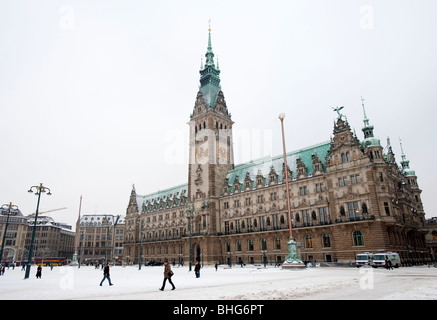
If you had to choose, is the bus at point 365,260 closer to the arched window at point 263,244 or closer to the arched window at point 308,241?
the arched window at point 308,241

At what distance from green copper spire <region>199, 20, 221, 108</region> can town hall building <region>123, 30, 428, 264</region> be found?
29cm

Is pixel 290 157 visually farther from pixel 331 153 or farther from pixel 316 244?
pixel 316 244

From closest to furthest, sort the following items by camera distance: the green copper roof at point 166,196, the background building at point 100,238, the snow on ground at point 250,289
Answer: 1. the snow on ground at point 250,289
2. the green copper roof at point 166,196
3. the background building at point 100,238

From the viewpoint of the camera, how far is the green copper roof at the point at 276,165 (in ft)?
207

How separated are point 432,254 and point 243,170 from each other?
63.3m

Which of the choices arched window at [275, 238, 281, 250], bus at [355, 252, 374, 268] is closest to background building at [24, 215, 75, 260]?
arched window at [275, 238, 281, 250]

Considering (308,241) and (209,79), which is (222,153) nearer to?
(209,79)

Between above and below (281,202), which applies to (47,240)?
below

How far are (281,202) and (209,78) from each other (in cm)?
4394

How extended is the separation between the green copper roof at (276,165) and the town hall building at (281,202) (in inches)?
10.3

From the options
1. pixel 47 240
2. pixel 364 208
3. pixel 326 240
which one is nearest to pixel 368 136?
pixel 364 208

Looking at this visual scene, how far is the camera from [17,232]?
12325cm

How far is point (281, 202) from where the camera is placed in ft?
211

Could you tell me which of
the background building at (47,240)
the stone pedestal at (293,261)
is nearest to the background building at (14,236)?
the background building at (47,240)
